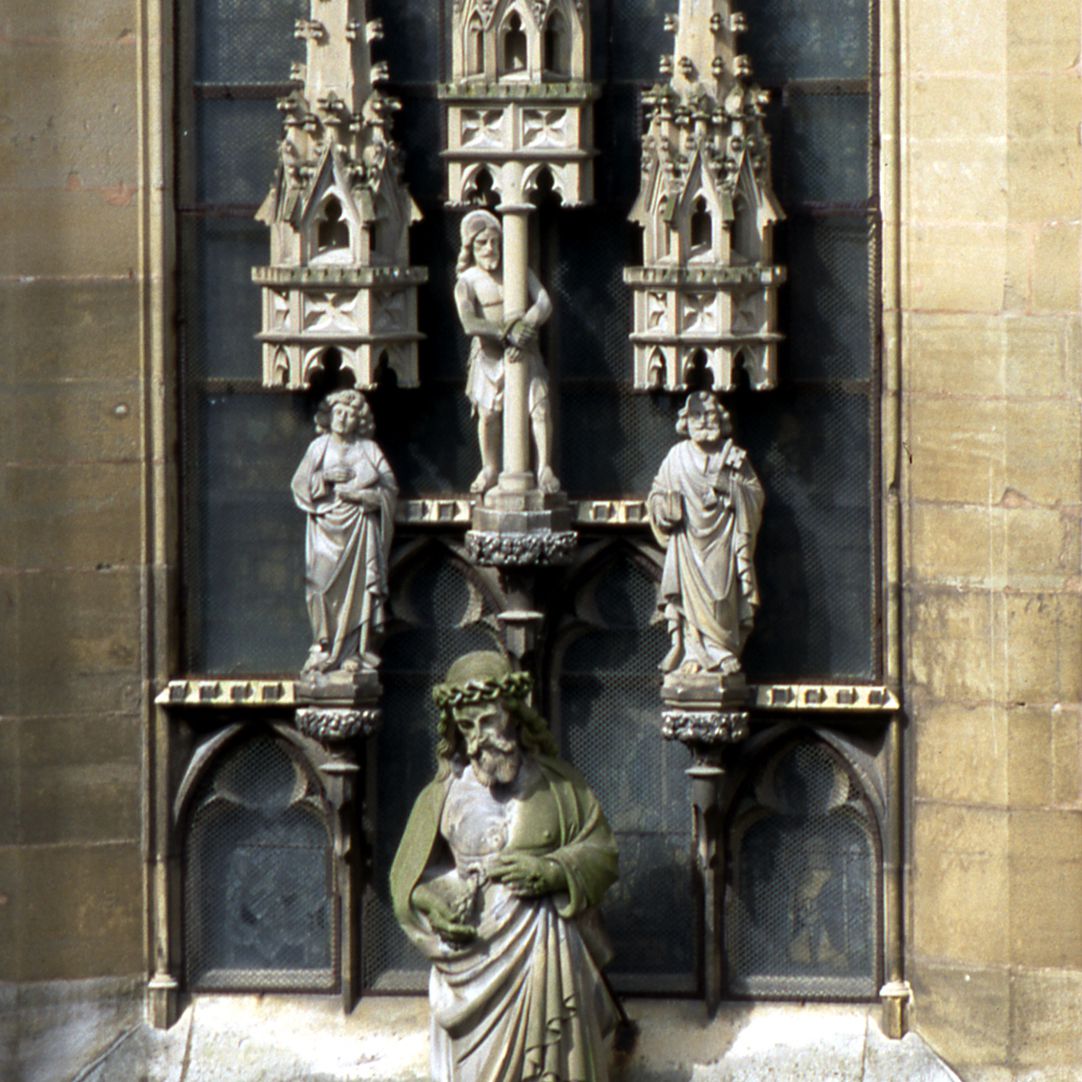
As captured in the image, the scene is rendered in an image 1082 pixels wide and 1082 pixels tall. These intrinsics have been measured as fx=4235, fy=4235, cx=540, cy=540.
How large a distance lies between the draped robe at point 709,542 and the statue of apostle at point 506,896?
93cm

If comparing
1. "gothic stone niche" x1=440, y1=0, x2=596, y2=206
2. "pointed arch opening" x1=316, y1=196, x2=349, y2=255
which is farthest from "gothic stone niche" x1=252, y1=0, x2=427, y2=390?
"gothic stone niche" x1=440, y1=0, x2=596, y2=206

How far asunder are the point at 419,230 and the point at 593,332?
2.85 feet

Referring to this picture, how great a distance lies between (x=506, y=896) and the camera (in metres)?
17.2

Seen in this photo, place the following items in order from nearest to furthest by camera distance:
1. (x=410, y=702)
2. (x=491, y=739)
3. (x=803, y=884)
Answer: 1. (x=491, y=739)
2. (x=803, y=884)
3. (x=410, y=702)

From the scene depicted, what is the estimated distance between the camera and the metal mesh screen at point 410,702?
1836 centimetres

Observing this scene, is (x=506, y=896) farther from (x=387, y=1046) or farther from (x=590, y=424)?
(x=590, y=424)

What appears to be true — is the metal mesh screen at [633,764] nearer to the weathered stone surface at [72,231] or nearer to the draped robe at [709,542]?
the draped robe at [709,542]

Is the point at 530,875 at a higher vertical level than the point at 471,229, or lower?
lower

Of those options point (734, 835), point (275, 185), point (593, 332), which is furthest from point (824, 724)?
point (275, 185)

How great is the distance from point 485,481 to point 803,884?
2236 millimetres

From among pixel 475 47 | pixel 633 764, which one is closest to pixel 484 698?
pixel 633 764

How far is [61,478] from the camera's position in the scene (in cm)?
1817

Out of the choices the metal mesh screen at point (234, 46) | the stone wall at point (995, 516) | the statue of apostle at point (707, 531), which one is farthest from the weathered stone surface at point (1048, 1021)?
the metal mesh screen at point (234, 46)

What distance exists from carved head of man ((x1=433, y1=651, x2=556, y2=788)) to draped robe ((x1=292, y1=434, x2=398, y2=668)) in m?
0.77
